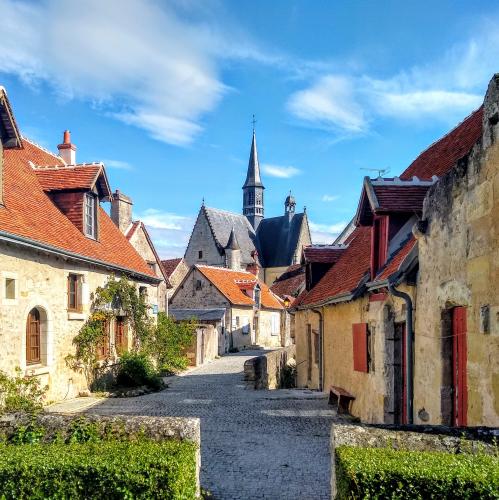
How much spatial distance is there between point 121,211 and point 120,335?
739 centimetres

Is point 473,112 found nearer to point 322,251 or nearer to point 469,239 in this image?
point 469,239

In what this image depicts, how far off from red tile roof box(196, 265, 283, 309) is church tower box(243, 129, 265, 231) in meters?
20.5

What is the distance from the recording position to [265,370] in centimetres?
1667

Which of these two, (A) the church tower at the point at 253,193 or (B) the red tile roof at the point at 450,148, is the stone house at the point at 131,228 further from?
(A) the church tower at the point at 253,193

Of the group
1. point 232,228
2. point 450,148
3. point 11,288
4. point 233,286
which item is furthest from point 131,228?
point 232,228

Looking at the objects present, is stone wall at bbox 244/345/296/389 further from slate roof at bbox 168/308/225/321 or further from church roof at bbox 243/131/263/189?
church roof at bbox 243/131/263/189

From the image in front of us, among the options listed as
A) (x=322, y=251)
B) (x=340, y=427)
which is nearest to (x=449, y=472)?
(x=340, y=427)

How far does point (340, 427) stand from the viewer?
432cm

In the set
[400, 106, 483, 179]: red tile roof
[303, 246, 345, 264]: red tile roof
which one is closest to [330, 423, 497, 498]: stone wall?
[400, 106, 483, 179]: red tile roof

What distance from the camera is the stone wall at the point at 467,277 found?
4703 millimetres

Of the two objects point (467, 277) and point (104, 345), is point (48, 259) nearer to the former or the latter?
point (104, 345)

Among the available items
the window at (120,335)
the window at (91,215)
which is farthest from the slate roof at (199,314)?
the window at (91,215)

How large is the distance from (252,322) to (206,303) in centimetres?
433

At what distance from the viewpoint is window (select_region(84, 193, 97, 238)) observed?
14336 millimetres
